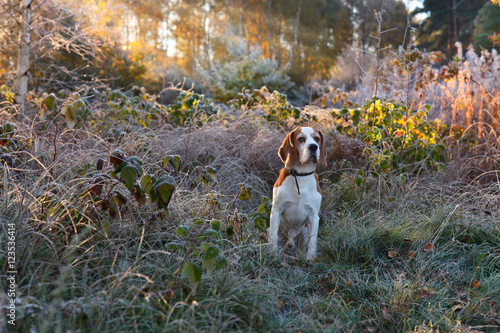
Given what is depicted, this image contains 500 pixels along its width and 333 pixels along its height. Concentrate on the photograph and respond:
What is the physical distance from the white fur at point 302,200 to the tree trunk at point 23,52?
3884mm

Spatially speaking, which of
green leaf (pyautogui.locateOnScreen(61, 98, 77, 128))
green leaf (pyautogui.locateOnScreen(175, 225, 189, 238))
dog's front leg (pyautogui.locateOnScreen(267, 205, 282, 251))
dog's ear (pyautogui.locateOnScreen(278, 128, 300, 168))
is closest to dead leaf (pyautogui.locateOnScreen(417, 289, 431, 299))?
dog's front leg (pyautogui.locateOnScreen(267, 205, 282, 251))

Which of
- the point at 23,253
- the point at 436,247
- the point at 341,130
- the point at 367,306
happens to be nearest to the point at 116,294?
the point at 23,253

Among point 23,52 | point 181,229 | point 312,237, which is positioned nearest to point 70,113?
point 181,229

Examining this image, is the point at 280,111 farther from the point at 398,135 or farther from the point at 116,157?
the point at 116,157

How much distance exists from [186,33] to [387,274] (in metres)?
27.2

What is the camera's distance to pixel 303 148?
10.4 ft

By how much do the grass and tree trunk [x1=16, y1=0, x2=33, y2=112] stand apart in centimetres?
226

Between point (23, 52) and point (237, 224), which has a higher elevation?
point (23, 52)

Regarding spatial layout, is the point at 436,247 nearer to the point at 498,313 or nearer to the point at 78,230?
the point at 498,313

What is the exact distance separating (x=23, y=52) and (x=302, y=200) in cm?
459

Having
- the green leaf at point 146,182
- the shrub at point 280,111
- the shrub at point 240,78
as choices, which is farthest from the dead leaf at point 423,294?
the shrub at point 240,78

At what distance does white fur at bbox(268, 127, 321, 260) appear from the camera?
3189mm

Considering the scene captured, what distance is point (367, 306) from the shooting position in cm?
247

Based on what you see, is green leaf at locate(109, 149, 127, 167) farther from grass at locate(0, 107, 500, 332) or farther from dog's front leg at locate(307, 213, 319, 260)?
dog's front leg at locate(307, 213, 319, 260)
